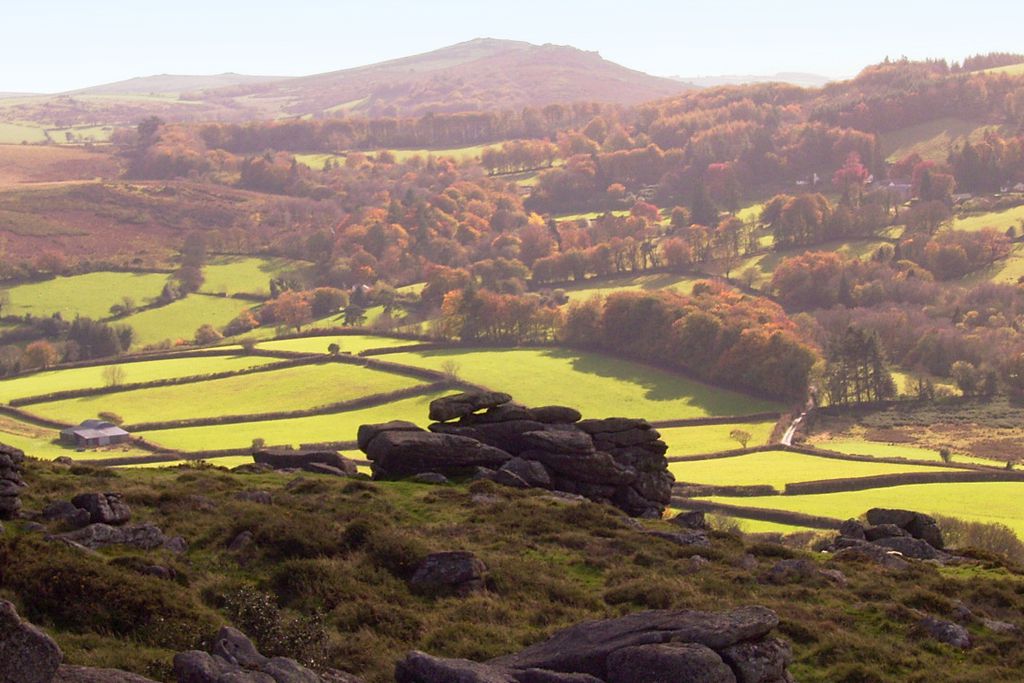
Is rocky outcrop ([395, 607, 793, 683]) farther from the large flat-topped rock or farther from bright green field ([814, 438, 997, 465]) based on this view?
bright green field ([814, 438, 997, 465])

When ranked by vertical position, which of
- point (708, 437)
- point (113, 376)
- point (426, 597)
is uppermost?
point (426, 597)

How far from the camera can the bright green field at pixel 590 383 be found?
138000 millimetres

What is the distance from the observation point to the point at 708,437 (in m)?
124

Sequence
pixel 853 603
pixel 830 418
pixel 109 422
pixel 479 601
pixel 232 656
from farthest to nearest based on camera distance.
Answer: pixel 830 418
pixel 109 422
pixel 853 603
pixel 479 601
pixel 232 656

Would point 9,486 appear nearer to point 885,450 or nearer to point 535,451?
point 535,451

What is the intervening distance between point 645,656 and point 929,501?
70939 millimetres

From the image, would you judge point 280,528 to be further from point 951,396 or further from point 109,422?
point 951,396

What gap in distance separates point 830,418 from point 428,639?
116 metres

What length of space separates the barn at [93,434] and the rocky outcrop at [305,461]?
64044 mm

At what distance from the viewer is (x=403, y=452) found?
53.9 metres

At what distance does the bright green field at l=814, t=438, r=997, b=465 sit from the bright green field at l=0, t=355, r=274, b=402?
77820 millimetres

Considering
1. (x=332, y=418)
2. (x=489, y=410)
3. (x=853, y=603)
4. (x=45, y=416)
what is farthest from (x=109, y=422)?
(x=853, y=603)

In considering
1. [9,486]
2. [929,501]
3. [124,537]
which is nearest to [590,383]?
[929,501]

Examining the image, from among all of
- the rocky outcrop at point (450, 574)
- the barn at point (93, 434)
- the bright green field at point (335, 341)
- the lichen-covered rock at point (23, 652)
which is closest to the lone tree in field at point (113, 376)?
A: the bright green field at point (335, 341)
